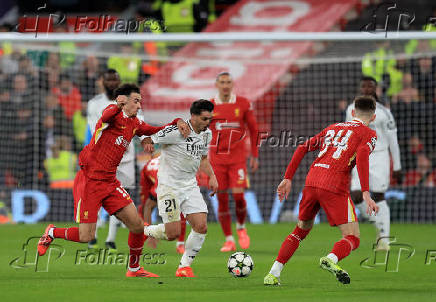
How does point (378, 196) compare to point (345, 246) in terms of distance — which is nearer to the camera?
point (345, 246)

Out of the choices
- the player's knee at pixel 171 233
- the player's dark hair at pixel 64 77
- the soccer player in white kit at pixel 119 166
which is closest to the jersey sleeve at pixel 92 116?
the soccer player in white kit at pixel 119 166

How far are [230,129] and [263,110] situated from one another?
5.87 meters

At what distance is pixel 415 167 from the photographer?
16922mm

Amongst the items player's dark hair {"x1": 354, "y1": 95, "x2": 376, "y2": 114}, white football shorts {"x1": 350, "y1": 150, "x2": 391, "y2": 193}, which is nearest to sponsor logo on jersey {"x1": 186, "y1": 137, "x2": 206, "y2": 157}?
player's dark hair {"x1": 354, "y1": 95, "x2": 376, "y2": 114}

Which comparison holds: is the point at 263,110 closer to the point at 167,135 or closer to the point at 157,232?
the point at 167,135

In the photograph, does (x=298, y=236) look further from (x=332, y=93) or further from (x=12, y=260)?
(x=332, y=93)

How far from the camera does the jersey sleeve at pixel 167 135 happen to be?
936cm

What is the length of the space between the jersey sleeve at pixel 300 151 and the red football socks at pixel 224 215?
3.88 m

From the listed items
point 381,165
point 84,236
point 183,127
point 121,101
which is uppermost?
point 121,101

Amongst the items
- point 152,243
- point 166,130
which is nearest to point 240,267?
point 166,130

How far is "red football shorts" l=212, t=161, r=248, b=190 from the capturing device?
12.5m

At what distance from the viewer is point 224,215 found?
1234 centimetres

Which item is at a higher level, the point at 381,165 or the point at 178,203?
the point at 381,165

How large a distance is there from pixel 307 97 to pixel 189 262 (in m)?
9.66
